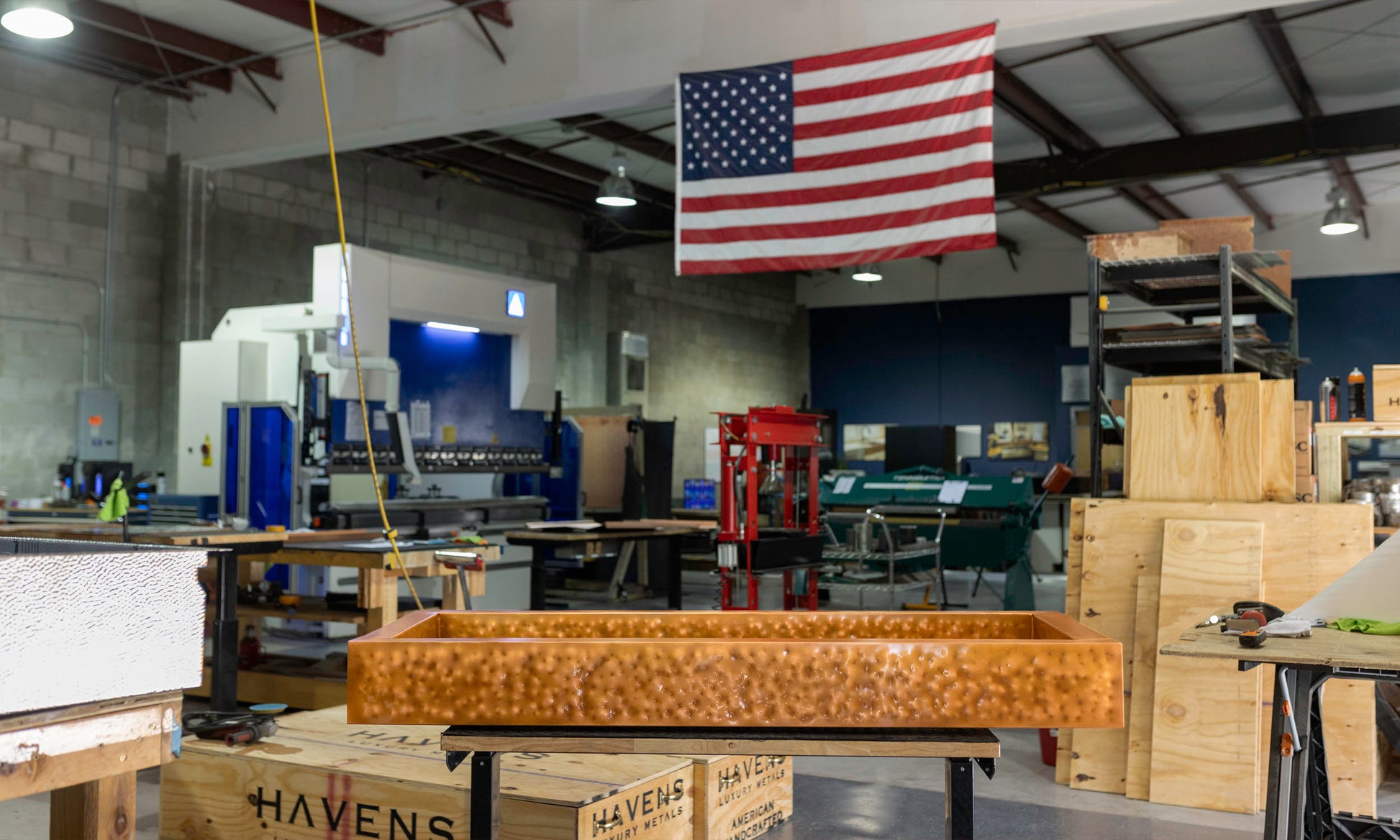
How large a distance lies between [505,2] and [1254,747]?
5690 millimetres

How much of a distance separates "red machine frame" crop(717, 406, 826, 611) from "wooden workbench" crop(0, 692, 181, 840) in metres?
4.69

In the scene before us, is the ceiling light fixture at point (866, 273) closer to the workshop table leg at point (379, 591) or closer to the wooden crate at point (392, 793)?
the workshop table leg at point (379, 591)

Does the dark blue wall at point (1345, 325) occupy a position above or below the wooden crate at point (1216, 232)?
above

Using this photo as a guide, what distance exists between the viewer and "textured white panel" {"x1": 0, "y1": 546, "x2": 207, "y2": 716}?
1086 millimetres

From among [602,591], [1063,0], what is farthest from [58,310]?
[1063,0]

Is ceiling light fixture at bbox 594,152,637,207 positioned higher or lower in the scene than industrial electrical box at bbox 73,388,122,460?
higher

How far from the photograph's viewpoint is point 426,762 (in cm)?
270

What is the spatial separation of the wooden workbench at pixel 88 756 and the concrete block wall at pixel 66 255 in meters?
7.04

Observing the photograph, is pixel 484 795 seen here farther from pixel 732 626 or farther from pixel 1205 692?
pixel 1205 692

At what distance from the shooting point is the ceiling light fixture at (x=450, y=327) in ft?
22.3

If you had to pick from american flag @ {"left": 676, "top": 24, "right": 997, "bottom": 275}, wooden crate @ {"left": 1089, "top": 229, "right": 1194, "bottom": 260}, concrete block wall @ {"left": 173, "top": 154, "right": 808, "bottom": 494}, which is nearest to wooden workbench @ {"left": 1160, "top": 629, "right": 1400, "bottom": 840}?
wooden crate @ {"left": 1089, "top": 229, "right": 1194, "bottom": 260}

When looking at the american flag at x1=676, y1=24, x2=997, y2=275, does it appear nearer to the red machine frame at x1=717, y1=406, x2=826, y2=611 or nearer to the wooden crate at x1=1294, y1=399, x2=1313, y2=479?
the red machine frame at x1=717, y1=406, x2=826, y2=611

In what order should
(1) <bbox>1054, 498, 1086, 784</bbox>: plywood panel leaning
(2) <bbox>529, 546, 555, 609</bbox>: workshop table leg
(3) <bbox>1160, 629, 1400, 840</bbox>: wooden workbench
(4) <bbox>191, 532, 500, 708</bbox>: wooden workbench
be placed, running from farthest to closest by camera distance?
(2) <bbox>529, 546, 555, 609</bbox>: workshop table leg
(4) <bbox>191, 532, 500, 708</bbox>: wooden workbench
(1) <bbox>1054, 498, 1086, 784</bbox>: plywood panel leaning
(3) <bbox>1160, 629, 1400, 840</bbox>: wooden workbench

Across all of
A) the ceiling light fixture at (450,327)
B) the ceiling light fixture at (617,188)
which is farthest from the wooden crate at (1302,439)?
the ceiling light fixture at (617,188)
